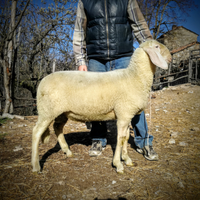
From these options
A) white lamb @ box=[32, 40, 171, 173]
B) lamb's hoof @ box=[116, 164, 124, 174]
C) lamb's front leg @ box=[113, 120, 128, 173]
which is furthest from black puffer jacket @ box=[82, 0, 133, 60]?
lamb's hoof @ box=[116, 164, 124, 174]

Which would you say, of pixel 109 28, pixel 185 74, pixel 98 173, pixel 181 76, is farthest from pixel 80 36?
pixel 185 74

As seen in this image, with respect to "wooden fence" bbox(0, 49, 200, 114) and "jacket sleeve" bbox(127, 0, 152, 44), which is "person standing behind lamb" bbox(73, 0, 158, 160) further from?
"wooden fence" bbox(0, 49, 200, 114)

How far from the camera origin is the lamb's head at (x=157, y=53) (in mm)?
1639

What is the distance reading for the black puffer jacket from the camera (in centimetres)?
216

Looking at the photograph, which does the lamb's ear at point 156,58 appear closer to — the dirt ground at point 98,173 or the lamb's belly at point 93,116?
the dirt ground at point 98,173

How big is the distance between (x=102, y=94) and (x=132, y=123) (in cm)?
91

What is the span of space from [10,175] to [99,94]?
54.3 inches

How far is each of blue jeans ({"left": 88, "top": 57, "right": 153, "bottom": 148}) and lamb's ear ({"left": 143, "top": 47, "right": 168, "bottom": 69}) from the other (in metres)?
0.60

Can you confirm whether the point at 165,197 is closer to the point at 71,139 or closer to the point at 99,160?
the point at 99,160

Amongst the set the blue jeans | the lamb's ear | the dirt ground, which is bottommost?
the dirt ground

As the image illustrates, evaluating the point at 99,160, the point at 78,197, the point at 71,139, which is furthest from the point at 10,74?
the point at 78,197

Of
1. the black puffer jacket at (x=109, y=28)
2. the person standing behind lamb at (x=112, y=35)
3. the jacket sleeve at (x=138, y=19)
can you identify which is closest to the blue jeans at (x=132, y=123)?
the person standing behind lamb at (x=112, y=35)

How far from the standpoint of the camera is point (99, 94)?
5.65ft

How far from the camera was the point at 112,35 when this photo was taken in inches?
85.0
